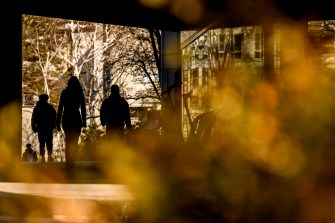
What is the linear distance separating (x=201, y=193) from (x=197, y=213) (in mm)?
648

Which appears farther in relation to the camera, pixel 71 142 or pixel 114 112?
pixel 114 112

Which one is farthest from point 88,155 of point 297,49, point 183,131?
point 297,49

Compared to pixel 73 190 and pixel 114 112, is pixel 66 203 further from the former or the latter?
pixel 114 112

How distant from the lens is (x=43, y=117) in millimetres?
16500

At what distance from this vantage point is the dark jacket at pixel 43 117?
643 inches

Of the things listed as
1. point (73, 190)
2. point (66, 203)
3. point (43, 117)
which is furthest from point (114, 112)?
point (66, 203)

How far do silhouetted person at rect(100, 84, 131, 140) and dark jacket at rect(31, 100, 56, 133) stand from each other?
227 cm

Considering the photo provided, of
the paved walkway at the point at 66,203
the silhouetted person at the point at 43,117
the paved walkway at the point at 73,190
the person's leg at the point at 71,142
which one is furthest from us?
the silhouetted person at the point at 43,117

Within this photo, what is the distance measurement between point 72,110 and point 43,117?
374 cm

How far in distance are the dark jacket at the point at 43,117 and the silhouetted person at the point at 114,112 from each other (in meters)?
2.27

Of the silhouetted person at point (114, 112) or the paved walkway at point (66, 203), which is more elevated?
the silhouetted person at point (114, 112)

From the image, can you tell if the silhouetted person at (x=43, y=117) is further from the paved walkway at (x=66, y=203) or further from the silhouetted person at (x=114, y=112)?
the paved walkway at (x=66, y=203)

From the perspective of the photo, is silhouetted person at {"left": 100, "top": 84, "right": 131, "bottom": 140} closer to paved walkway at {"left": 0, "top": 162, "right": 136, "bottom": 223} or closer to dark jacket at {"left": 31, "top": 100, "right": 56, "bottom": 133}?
dark jacket at {"left": 31, "top": 100, "right": 56, "bottom": 133}

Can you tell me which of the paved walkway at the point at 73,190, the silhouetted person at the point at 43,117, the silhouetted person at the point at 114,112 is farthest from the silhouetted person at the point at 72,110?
the silhouetted person at the point at 43,117
